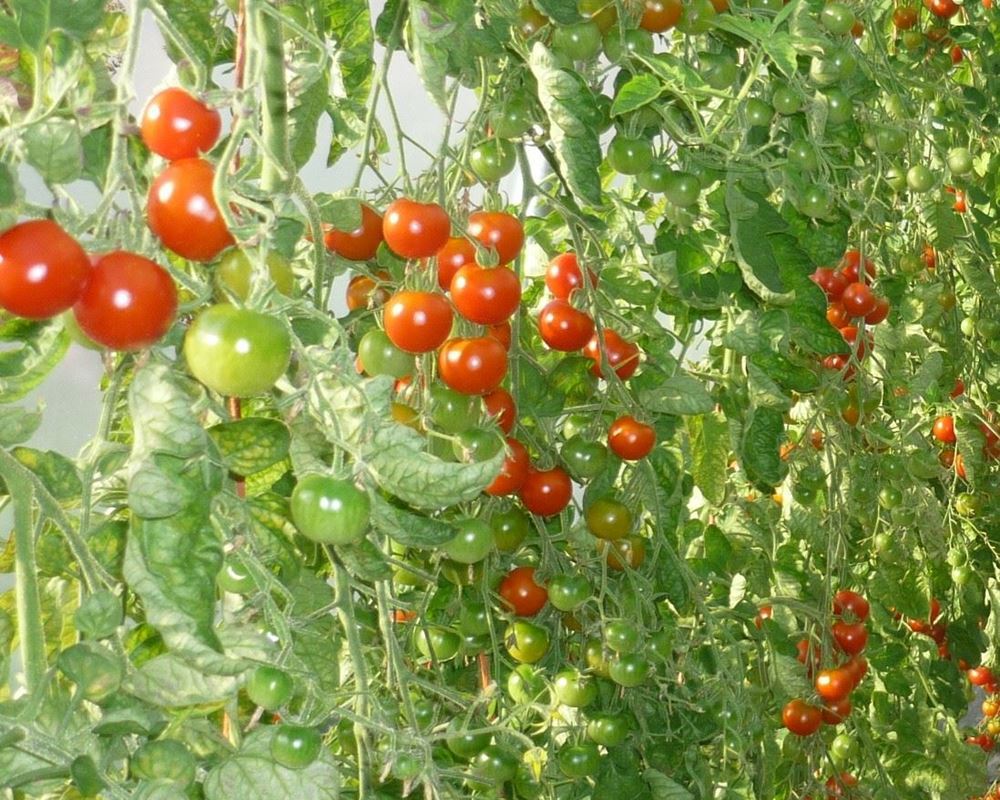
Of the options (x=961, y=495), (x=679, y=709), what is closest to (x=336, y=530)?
(x=679, y=709)

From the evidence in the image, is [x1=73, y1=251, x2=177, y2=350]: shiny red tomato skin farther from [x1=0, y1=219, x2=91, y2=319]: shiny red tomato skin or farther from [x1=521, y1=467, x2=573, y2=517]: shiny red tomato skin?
[x1=521, y1=467, x2=573, y2=517]: shiny red tomato skin

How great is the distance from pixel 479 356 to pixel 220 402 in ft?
1.01

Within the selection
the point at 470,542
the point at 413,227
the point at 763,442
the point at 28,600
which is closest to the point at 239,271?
the point at 28,600

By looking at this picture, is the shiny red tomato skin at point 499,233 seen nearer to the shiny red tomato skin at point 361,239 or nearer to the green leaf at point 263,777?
the shiny red tomato skin at point 361,239

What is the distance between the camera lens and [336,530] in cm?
52

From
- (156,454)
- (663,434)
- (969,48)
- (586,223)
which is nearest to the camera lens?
(156,454)

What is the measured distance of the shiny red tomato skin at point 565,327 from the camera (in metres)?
1.02

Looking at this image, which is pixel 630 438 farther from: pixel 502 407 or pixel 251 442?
pixel 251 442

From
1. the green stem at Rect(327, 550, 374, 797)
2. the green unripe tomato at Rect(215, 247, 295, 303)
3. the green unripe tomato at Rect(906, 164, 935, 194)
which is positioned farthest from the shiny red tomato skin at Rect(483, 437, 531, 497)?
the green unripe tomato at Rect(906, 164, 935, 194)

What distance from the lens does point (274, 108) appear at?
1.90 feet

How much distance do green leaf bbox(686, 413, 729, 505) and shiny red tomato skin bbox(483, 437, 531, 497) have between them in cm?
28

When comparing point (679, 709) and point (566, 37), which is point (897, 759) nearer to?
point (679, 709)

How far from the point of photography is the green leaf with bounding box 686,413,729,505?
4.09 ft

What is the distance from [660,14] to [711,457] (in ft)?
1.62
